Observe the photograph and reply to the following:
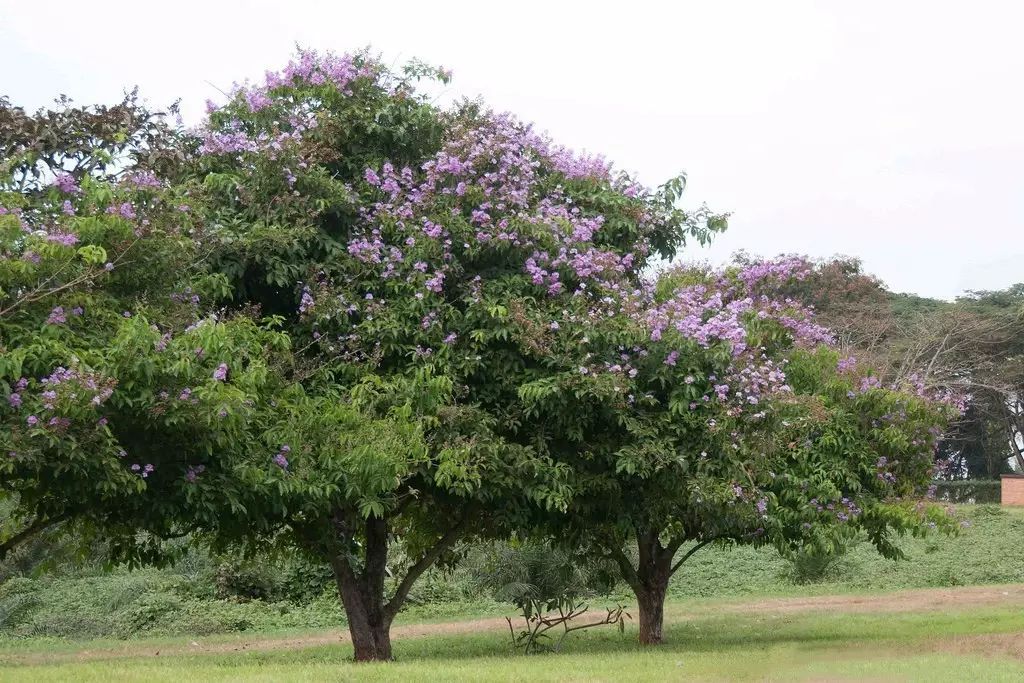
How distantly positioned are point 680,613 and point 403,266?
16.1 m

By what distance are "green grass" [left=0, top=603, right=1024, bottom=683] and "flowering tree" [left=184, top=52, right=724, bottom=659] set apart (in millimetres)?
1712

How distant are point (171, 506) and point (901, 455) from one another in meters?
10.5

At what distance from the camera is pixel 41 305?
384 inches

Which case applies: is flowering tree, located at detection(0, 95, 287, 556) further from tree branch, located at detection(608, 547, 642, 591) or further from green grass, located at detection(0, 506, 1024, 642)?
green grass, located at detection(0, 506, 1024, 642)

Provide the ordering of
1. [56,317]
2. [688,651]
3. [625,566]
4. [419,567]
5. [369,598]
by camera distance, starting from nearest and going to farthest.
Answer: [56,317] → [369,598] → [419,567] → [688,651] → [625,566]

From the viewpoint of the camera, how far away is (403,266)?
12.3m

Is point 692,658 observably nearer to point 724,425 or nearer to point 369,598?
point 724,425

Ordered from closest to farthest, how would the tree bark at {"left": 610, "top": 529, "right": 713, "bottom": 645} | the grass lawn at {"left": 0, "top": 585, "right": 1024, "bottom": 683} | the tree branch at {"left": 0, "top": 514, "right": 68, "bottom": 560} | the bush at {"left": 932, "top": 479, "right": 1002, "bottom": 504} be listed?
the grass lawn at {"left": 0, "top": 585, "right": 1024, "bottom": 683}
the tree branch at {"left": 0, "top": 514, "right": 68, "bottom": 560}
the tree bark at {"left": 610, "top": 529, "right": 713, "bottom": 645}
the bush at {"left": 932, "top": 479, "right": 1002, "bottom": 504}

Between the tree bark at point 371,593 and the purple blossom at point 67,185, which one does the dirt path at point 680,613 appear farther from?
the purple blossom at point 67,185

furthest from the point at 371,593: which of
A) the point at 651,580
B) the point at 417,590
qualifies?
the point at 417,590

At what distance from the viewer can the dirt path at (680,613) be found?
21.0 metres

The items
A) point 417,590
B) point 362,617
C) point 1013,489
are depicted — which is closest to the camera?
point 362,617

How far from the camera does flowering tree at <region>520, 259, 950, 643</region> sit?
39.7ft

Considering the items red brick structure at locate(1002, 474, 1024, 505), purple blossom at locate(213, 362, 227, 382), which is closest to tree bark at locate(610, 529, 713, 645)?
purple blossom at locate(213, 362, 227, 382)
